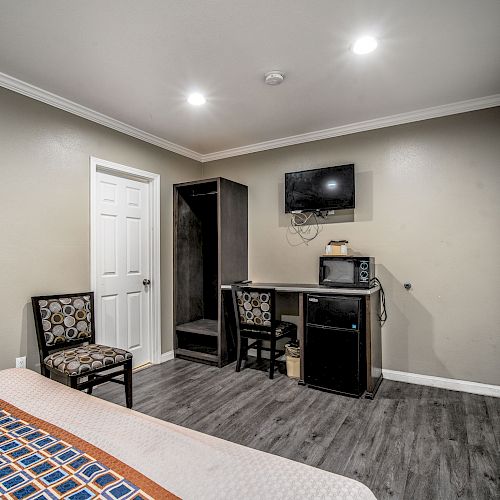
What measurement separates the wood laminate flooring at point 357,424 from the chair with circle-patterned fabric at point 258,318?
40 centimetres

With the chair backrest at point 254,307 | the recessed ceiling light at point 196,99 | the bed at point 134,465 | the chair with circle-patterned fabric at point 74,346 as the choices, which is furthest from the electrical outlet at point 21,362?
the recessed ceiling light at point 196,99

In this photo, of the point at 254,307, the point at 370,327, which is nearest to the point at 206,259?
the point at 254,307

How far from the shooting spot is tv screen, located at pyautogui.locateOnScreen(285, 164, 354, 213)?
11.7 ft

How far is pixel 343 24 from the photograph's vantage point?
204cm

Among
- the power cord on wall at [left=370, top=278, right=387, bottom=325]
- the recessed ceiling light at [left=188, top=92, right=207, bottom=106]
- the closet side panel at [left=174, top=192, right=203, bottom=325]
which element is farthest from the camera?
the closet side panel at [left=174, top=192, right=203, bottom=325]

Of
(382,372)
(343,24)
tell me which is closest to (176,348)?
(382,372)

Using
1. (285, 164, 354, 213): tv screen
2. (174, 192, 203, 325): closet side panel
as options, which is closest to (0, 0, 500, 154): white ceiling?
(285, 164, 354, 213): tv screen

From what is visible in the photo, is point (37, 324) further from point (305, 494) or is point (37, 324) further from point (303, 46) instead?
point (303, 46)

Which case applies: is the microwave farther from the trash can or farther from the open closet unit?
the open closet unit

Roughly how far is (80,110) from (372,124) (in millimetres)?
2878

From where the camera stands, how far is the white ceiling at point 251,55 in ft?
6.34

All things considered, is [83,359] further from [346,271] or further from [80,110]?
[346,271]

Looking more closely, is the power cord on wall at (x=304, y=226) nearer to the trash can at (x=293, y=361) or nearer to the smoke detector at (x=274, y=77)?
the trash can at (x=293, y=361)

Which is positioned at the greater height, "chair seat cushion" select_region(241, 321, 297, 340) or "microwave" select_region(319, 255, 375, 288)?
"microwave" select_region(319, 255, 375, 288)
